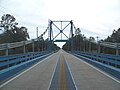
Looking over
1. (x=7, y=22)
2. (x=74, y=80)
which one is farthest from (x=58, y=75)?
(x=7, y=22)

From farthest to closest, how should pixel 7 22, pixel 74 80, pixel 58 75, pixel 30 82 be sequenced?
pixel 7 22, pixel 58 75, pixel 74 80, pixel 30 82

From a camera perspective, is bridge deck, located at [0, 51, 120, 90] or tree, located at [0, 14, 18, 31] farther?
tree, located at [0, 14, 18, 31]

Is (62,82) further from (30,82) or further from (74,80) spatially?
(30,82)

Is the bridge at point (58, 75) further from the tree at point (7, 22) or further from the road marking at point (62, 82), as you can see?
the tree at point (7, 22)

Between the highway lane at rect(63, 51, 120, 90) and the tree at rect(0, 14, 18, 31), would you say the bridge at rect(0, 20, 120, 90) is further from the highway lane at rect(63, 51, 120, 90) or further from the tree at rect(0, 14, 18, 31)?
the tree at rect(0, 14, 18, 31)

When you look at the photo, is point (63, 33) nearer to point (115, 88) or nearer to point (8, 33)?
point (8, 33)

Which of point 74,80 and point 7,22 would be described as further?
point 7,22

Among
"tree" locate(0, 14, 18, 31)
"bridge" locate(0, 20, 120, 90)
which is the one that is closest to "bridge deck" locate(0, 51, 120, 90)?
"bridge" locate(0, 20, 120, 90)

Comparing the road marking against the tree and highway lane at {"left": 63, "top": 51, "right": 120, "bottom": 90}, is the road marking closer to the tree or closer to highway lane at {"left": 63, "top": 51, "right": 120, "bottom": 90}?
highway lane at {"left": 63, "top": 51, "right": 120, "bottom": 90}

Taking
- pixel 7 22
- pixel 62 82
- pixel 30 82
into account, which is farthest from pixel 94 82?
A: pixel 7 22

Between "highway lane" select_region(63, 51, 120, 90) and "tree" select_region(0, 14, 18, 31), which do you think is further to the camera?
"tree" select_region(0, 14, 18, 31)

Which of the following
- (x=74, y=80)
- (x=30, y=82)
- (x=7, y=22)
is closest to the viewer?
(x=30, y=82)

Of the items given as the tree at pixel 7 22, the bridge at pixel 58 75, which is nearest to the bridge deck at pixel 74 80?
the bridge at pixel 58 75

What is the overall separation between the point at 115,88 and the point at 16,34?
77.1 metres
